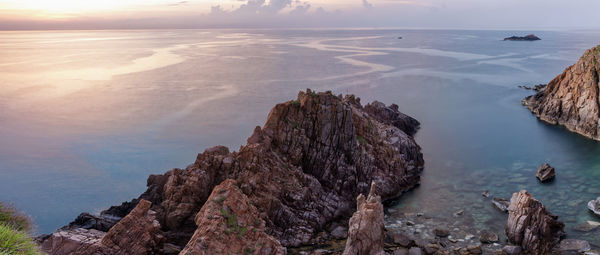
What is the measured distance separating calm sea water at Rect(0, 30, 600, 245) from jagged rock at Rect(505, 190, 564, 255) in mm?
2086

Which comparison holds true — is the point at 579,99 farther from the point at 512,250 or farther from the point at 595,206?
the point at 512,250

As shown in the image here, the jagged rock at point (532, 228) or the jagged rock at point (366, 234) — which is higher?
the jagged rock at point (366, 234)

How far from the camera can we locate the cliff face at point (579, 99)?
160 feet

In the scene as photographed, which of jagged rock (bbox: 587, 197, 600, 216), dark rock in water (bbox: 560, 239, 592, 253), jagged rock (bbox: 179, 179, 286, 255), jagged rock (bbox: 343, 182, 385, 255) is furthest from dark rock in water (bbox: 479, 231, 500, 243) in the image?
jagged rock (bbox: 179, 179, 286, 255)

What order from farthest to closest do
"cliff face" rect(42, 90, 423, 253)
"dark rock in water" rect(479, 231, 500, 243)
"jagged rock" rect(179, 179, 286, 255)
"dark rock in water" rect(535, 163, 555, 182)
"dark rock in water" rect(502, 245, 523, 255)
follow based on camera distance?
"dark rock in water" rect(535, 163, 555, 182)
"cliff face" rect(42, 90, 423, 253)
"dark rock in water" rect(479, 231, 500, 243)
"dark rock in water" rect(502, 245, 523, 255)
"jagged rock" rect(179, 179, 286, 255)

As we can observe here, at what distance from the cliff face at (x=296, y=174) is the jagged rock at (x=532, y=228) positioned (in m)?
10.1

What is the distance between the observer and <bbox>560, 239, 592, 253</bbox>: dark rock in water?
81.0ft

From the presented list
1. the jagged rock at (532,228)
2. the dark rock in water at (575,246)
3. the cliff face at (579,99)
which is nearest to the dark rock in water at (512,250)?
the jagged rock at (532,228)

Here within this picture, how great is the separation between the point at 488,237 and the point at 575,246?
5048 millimetres

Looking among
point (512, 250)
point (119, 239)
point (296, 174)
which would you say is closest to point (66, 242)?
point (119, 239)

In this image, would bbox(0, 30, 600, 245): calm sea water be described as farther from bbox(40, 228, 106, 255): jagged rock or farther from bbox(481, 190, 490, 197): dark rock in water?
bbox(40, 228, 106, 255): jagged rock

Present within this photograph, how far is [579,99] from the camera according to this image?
51062 millimetres

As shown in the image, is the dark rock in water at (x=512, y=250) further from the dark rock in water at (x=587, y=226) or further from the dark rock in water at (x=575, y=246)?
the dark rock in water at (x=587, y=226)

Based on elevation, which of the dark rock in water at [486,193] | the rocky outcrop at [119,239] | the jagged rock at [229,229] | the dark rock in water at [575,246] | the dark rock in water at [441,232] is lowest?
the dark rock in water at [441,232]
